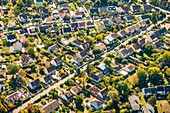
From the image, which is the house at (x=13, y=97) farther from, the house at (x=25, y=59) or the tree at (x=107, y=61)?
the tree at (x=107, y=61)

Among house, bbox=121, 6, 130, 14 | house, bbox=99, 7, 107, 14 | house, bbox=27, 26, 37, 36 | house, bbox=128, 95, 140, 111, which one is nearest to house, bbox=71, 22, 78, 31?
house, bbox=27, 26, 37, 36

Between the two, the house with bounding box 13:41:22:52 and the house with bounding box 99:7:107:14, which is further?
the house with bounding box 99:7:107:14

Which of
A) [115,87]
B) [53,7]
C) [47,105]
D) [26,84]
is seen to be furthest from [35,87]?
[53,7]

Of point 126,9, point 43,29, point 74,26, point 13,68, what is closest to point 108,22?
point 74,26

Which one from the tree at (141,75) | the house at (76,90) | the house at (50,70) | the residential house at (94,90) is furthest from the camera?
the house at (50,70)

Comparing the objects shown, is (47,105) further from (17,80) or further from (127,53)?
(127,53)

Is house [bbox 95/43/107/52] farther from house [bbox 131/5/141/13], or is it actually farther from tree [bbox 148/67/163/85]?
house [bbox 131/5/141/13]

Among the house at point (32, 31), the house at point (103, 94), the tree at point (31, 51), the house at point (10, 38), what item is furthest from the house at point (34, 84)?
the house at point (32, 31)
